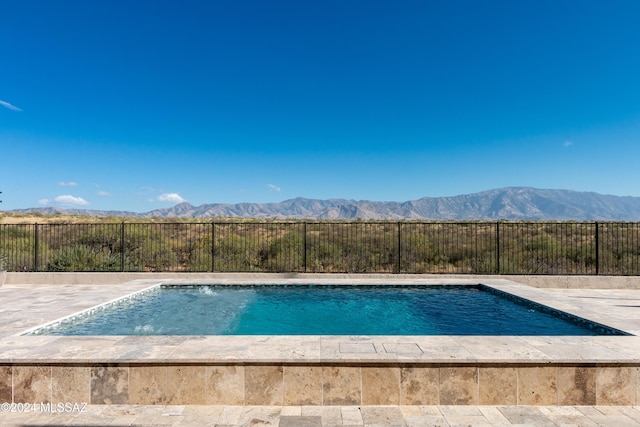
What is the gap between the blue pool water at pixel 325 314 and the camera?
19.2 feet

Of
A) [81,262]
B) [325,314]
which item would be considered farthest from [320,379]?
[81,262]

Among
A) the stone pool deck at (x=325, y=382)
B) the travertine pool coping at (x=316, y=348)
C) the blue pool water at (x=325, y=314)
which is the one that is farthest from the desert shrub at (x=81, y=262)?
the stone pool deck at (x=325, y=382)

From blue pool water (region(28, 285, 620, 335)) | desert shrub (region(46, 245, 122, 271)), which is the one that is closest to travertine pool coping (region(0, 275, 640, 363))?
blue pool water (region(28, 285, 620, 335))

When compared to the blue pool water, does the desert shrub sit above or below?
above

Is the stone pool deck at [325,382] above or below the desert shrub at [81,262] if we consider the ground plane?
below

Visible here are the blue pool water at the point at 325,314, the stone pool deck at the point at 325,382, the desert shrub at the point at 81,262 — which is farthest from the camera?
the desert shrub at the point at 81,262

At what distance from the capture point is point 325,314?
7.21 metres

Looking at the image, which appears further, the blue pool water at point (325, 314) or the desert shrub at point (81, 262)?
the desert shrub at point (81, 262)

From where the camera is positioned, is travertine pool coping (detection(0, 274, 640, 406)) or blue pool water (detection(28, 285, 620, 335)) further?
blue pool water (detection(28, 285, 620, 335))

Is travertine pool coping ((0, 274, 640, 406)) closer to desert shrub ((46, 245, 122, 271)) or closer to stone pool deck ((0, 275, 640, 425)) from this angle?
stone pool deck ((0, 275, 640, 425))

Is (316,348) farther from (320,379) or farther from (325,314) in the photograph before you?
(325,314)

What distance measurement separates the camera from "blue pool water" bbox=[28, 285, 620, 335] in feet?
19.2

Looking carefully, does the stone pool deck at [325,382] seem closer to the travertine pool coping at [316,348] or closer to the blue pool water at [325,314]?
the travertine pool coping at [316,348]

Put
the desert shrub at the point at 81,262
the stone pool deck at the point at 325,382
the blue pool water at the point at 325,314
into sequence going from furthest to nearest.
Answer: the desert shrub at the point at 81,262, the blue pool water at the point at 325,314, the stone pool deck at the point at 325,382
